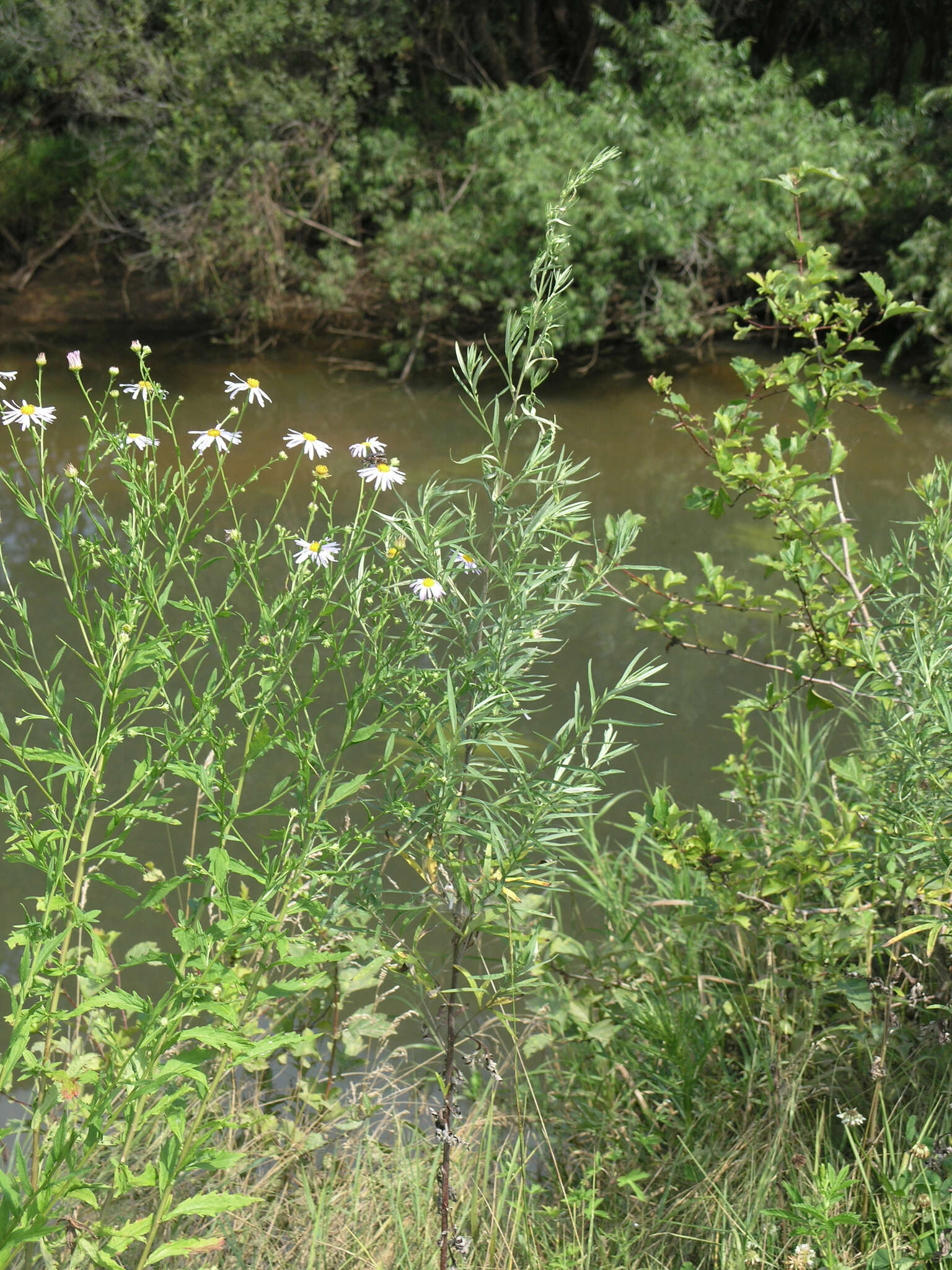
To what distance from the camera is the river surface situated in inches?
151

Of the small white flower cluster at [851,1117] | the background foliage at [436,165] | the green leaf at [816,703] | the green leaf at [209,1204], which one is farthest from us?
the background foliage at [436,165]

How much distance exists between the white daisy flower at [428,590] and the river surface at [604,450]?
6.25 feet

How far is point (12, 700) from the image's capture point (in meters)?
4.04

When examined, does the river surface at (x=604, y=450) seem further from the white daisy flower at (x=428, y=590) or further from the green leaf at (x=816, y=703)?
the white daisy flower at (x=428, y=590)

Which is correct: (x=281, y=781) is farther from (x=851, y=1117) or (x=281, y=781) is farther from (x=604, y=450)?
(x=604, y=450)

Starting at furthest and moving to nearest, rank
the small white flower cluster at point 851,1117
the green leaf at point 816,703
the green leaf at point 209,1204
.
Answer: the green leaf at point 816,703 → the small white flower cluster at point 851,1117 → the green leaf at point 209,1204

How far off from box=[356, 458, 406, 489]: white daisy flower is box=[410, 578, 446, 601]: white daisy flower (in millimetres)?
152

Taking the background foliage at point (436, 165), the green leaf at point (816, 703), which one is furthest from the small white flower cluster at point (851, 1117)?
the background foliage at point (436, 165)

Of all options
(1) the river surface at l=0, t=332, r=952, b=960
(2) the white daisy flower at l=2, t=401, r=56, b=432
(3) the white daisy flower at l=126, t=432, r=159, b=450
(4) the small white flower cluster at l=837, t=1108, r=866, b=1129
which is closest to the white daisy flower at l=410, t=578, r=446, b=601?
(3) the white daisy flower at l=126, t=432, r=159, b=450

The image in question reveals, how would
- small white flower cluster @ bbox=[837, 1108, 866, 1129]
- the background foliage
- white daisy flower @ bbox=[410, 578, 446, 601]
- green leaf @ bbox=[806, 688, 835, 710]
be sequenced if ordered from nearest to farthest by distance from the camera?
1. white daisy flower @ bbox=[410, 578, 446, 601]
2. small white flower cluster @ bbox=[837, 1108, 866, 1129]
3. green leaf @ bbox=[806, 688, 835, 710]
4. the background foliage

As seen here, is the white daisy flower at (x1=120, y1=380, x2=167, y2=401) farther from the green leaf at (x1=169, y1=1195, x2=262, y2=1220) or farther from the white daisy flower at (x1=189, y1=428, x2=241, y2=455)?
the green leaf at (x1=169, y1=1195, x2=262, y2=1220)

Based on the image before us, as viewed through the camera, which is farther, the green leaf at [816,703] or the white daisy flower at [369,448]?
the green leaf at [816,703]

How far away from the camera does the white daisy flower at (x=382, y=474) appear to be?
160 centimetres

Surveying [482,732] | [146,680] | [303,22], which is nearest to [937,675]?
[482,732]
